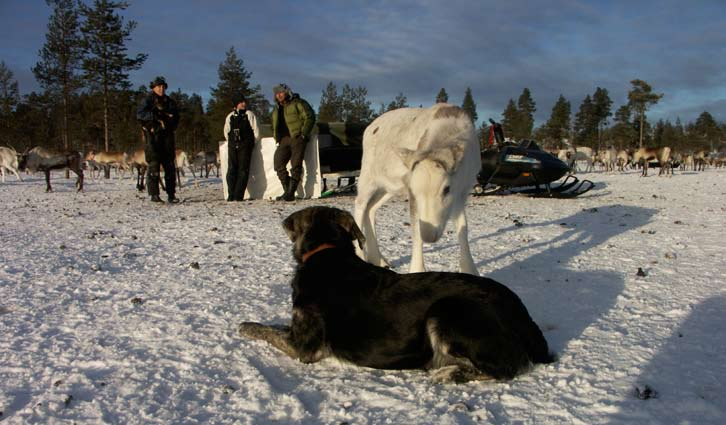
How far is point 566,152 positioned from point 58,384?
152 ft

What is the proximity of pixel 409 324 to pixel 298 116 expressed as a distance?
9.18 m

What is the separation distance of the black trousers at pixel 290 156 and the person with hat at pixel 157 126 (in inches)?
100

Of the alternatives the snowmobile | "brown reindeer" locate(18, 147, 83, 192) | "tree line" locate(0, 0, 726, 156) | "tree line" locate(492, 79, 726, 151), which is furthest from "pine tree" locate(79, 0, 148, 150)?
"tree line" locate(492, 79, 726, 151)

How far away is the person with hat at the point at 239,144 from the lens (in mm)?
11883

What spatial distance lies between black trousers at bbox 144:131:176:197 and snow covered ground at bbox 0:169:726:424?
13.0 ft

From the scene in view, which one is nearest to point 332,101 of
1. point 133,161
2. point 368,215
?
point 133,161

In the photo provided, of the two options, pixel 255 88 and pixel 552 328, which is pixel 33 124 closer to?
pixel 255 88

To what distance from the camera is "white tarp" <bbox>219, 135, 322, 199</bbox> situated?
12.3 m

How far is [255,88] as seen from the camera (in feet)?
173

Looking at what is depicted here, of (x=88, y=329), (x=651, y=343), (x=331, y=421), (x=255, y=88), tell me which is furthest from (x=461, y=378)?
(x=255, y=88)

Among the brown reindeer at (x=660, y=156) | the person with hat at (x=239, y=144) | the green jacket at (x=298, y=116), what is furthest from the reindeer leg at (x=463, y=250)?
the brown reindeer at (x=660, y=156)

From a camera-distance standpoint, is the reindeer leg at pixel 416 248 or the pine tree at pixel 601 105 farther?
the pine tree at pixel 601 105

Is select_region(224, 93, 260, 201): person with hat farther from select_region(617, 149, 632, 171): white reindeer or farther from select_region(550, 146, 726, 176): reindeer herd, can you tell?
select_region(617, 149, 632, 171): white reindeer

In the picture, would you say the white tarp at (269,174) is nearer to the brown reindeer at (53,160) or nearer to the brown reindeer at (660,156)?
the brown reindeer at (53,160)
